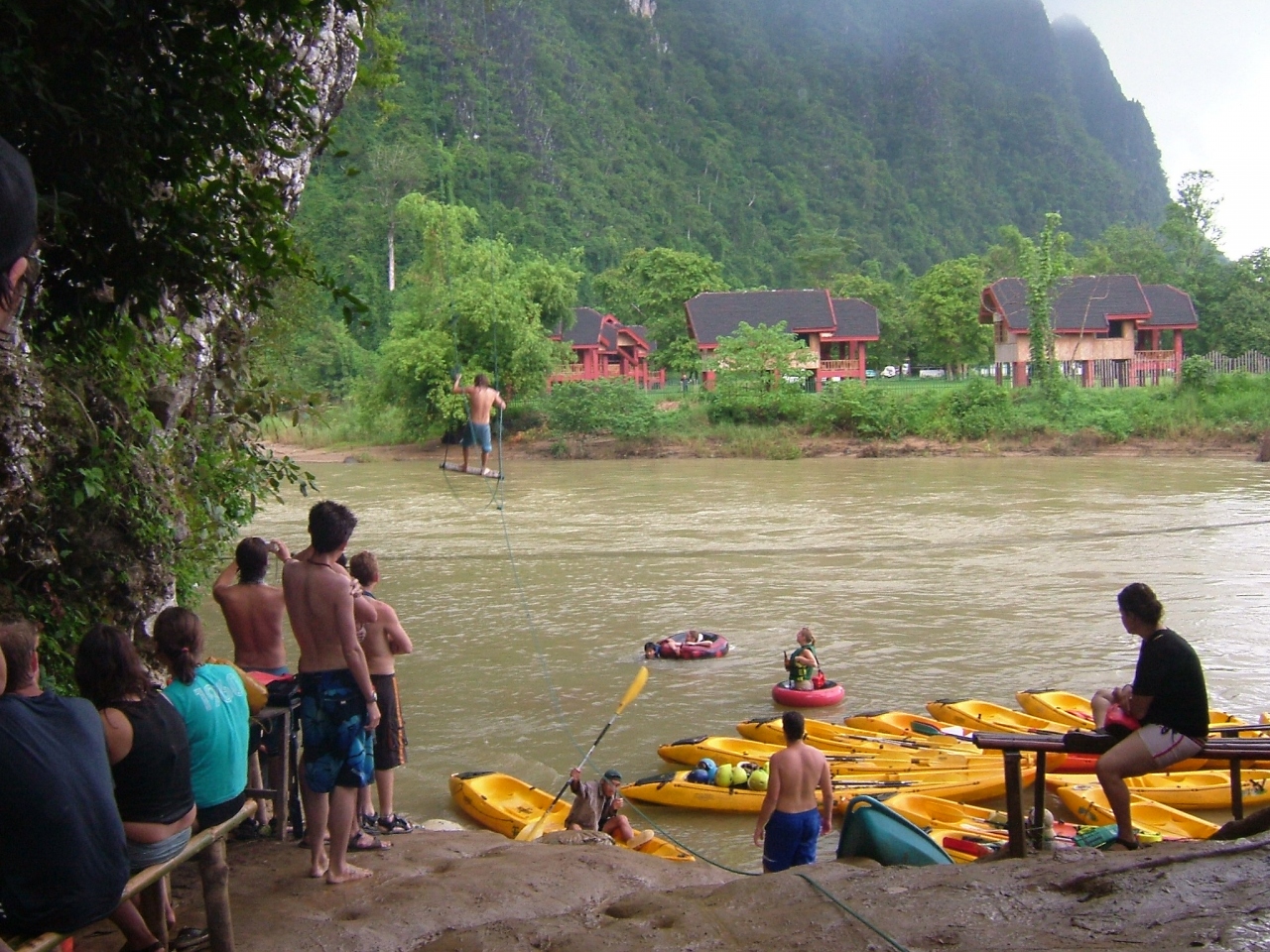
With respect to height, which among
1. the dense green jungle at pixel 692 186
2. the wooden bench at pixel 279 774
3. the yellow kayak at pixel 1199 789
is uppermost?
the dense green jungle at pixel 692 186

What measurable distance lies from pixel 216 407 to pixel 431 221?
3289 cm

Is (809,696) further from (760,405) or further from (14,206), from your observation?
(760,405)

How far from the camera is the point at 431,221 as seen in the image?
137ft

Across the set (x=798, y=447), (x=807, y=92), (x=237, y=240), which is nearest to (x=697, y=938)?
(x=237, y=240)

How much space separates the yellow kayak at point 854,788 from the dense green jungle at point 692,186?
4.26 m

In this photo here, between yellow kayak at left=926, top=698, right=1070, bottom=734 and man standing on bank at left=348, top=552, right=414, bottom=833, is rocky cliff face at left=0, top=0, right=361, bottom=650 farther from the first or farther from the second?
yellow kayak at left=926, top=698, right=1070, bottom=734

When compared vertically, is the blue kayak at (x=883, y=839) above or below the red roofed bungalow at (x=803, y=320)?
below

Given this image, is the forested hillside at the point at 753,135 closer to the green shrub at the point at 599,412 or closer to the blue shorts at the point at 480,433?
the green shrub at the point at 599,412

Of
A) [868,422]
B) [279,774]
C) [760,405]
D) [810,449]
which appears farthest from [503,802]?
[760,405]

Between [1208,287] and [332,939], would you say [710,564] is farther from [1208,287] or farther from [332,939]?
[1208,287]

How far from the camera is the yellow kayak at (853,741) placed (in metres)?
9.34

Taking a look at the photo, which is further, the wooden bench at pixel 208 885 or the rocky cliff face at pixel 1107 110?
the rocky cliff face at pixel 1107 110

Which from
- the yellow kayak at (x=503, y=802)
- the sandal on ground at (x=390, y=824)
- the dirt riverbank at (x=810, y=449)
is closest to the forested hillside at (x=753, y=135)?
the dirt riverbank at (x=810, y=449)

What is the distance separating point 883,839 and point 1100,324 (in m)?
45.5
